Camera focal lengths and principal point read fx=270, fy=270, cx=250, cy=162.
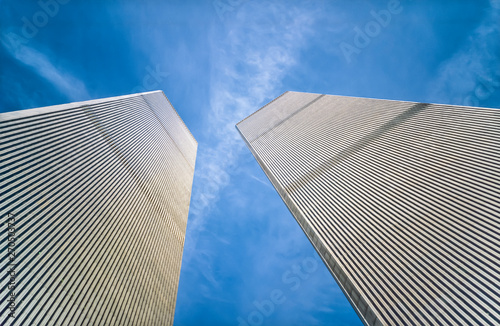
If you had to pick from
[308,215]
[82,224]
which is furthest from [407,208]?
[82,224]

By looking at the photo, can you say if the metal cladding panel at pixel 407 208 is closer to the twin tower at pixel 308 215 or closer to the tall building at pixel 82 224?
the twin tower at pixel 308 215

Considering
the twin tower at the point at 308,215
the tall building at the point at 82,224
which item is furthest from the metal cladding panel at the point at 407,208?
the tall building at the point at 82,224

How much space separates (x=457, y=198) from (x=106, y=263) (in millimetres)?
79173

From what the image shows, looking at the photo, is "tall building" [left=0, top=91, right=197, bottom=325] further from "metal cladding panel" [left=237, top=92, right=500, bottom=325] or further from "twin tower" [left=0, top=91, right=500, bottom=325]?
"metal cladding panel" [left=237, top=92, right=500, bottom=325]

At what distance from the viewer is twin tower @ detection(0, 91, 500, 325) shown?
45.5 meters

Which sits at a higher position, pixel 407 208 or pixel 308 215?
pixel 407 208

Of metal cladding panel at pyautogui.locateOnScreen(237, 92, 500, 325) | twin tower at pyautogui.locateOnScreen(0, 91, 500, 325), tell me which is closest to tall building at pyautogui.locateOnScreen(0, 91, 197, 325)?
twin tower at pyautogui.locateOnScreen(0, 91, 500, 325)

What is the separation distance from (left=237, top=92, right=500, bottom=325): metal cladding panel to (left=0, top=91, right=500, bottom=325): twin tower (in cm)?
29

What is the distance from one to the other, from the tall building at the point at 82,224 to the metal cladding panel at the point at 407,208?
153ft

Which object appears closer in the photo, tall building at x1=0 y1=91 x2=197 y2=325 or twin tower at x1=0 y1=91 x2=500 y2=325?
tall building at x1=0 y1=91 x2=197 y2=325

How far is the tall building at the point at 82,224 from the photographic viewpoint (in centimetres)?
4462

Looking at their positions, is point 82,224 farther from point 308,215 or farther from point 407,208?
point 407,208

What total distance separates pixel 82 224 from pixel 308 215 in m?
59.8

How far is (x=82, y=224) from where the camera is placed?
60281 mm
